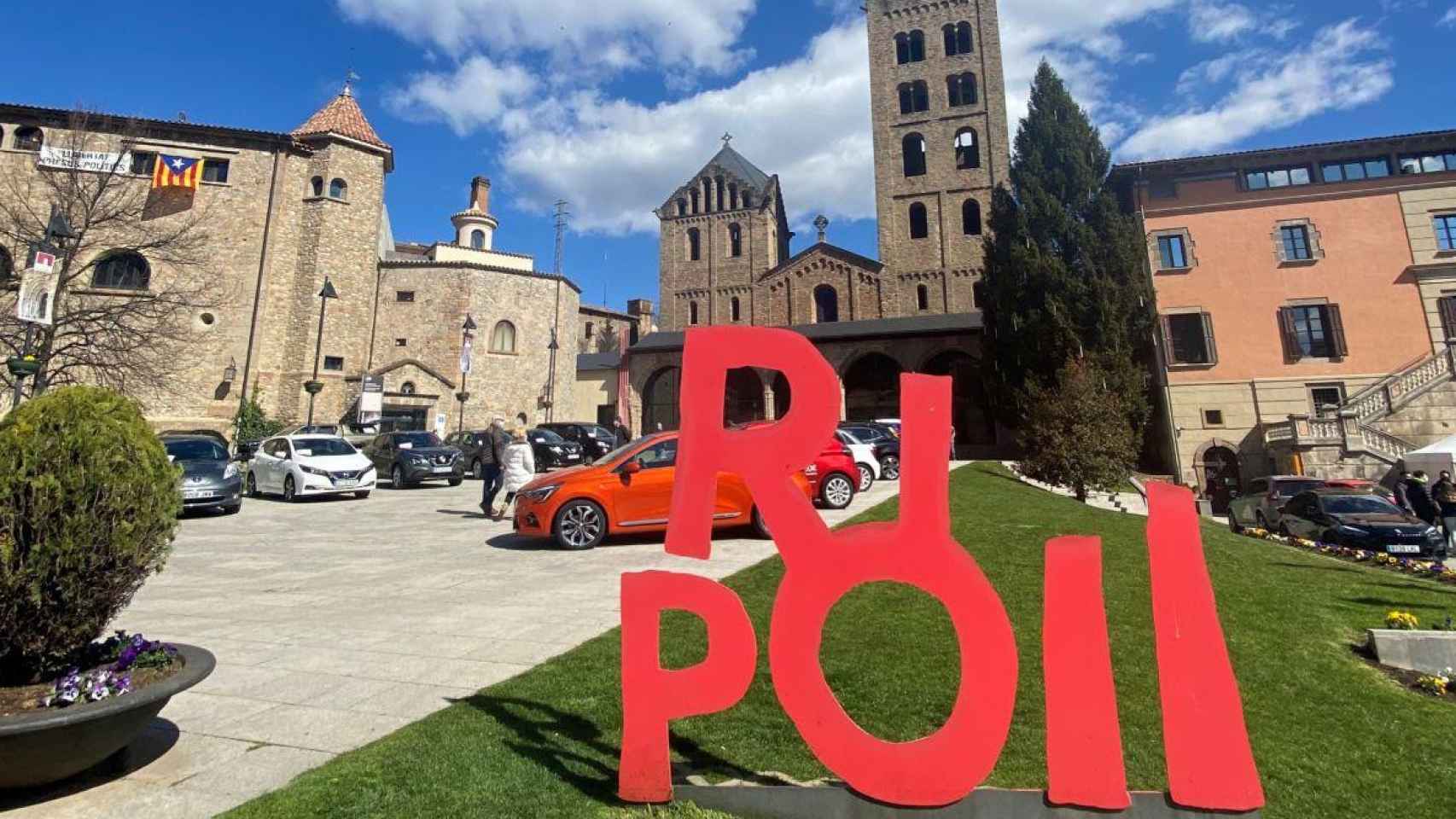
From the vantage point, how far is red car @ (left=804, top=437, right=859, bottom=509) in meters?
11.8

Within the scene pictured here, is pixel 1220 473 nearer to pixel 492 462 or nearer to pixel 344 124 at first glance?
pixel 492 462

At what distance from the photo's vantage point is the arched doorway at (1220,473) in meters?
23.4

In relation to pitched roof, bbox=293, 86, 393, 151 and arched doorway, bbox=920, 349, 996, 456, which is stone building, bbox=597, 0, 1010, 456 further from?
pitched roof, bbox=293, 86, 393, 151

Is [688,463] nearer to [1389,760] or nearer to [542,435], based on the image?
[1389,760]

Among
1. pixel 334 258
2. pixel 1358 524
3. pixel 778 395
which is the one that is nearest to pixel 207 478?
pixel 1358 524

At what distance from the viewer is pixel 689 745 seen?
324 cm

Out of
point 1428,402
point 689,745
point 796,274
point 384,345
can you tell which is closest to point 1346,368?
point 1428,402

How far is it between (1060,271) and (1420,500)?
13.8 m

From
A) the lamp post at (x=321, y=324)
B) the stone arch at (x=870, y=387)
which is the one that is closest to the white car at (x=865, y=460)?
the stone arch at (x=870, y=387)

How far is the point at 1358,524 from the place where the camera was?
39.3 feet

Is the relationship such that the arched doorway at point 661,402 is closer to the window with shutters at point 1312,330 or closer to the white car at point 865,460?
the white car at point 865,460

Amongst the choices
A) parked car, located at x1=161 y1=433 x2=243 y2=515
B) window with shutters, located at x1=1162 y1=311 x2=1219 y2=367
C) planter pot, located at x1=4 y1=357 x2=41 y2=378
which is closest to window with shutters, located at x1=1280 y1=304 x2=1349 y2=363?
window with shutters, located at x1=1162 y1=311 x2=1219 y2=367

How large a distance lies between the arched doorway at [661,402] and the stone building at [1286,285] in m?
24.6

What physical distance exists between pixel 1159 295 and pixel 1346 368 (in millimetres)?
6448
